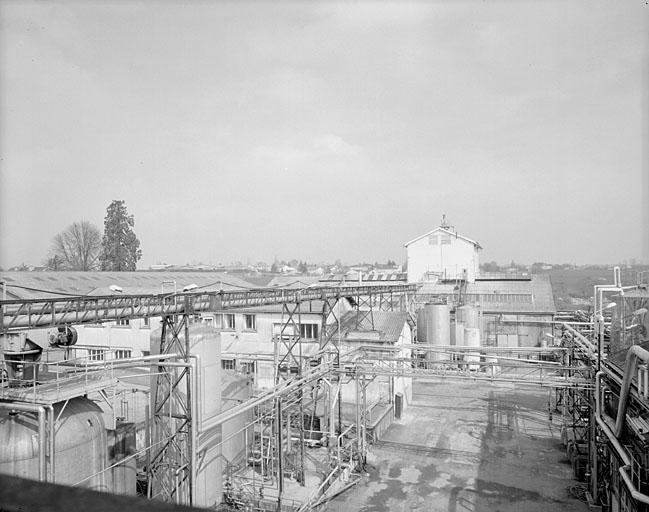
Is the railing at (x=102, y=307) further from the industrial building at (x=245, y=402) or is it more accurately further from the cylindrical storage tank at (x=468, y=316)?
the cylindrical storage tank at (x=468, y=316)

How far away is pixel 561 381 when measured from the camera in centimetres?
1662

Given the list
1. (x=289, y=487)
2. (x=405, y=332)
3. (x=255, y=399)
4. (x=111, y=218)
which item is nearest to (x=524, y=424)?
(x=405, y=332)

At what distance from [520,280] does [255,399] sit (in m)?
35.3

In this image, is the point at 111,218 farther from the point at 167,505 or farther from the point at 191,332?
the point at 167,505

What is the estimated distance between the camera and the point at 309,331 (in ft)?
90.1

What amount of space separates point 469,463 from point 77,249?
5195cm

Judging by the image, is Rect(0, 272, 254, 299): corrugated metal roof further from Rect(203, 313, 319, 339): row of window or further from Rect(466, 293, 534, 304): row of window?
Rect(466, 293, 534, 304): row of window

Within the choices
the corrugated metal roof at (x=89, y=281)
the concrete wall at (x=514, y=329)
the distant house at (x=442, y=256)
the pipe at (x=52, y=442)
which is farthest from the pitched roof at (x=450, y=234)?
the pipe at (x=52, y=442)

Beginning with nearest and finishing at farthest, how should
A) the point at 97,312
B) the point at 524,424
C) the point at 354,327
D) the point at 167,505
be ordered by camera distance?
the point at 167,505
the point at 97,312
the point at 524,424
the point at 354,327

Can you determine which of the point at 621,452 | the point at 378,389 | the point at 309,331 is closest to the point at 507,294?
the point at 309,331

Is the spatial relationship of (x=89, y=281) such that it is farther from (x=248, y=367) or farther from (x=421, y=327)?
(x=421, y=327)

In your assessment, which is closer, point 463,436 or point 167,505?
point 167,505

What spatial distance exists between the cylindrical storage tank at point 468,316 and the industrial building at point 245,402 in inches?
211

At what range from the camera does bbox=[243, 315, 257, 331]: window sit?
94.2 feet
